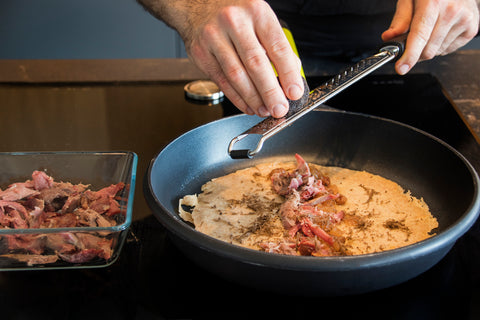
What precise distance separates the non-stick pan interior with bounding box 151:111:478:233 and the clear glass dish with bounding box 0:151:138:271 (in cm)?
11

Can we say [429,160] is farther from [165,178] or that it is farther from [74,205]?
[74,205]

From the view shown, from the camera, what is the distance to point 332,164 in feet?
4.42

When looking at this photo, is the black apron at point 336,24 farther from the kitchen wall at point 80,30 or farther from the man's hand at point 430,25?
the kitchen wall at point 80,30

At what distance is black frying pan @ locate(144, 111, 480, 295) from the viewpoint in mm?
755

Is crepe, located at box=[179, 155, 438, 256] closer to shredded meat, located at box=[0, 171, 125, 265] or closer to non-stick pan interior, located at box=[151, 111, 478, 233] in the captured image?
non-stick pan interior, located at box=[151, 111, 478, 233]

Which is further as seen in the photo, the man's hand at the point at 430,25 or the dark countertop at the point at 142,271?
the man's hand at the point at 430,25

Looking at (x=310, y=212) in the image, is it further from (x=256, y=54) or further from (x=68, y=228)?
(x=68, y=228)

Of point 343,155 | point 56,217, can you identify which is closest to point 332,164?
point 343,155

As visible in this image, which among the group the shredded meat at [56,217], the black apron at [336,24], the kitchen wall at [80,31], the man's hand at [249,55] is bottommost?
the kitchen wall at [80,31]

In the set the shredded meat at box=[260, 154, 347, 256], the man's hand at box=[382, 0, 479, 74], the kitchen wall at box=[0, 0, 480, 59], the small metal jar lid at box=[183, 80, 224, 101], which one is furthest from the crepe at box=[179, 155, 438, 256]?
the kitchen wall at box=[0, 0, 480, 59]

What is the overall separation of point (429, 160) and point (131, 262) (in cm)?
81

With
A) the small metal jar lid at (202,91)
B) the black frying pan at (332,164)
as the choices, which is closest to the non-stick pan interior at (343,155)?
the black frying pan at (332,164)

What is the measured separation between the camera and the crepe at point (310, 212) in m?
1.00

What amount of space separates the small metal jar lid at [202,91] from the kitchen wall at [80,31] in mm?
1178
